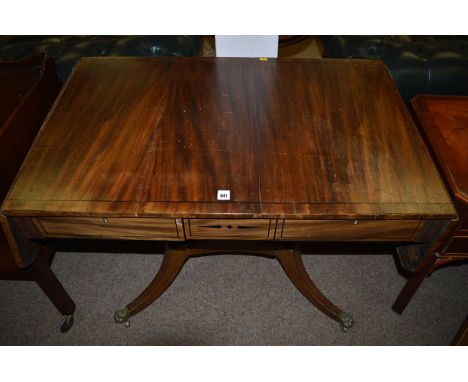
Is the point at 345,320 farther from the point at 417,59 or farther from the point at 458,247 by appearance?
the point at 417,59

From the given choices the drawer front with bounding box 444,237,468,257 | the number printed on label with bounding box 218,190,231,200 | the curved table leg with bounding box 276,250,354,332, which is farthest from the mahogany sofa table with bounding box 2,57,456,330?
the curved table leg with bounding box 276,250,354,332

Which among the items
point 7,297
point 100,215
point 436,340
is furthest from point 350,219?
point 7,297

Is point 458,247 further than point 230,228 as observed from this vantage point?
Yes

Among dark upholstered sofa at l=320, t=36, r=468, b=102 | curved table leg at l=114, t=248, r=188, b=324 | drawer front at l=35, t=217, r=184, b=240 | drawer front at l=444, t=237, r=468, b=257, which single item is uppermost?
dark upholstered sofa at l=320, t=36, r=468, b=102

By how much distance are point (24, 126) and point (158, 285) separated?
833mm

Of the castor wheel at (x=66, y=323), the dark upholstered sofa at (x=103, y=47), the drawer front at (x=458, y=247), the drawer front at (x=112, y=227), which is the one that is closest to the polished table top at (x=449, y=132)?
the drawer front at (x=458, y=247)

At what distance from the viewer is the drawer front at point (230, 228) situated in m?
1.01

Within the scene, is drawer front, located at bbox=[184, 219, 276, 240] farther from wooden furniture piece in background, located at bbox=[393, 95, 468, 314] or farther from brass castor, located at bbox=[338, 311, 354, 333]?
brass castor, located at bbox=[338, 311, 354, 333]

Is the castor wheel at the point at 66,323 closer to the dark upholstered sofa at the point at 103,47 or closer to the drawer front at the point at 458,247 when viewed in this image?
the dark upholstered sofa at the point at 103,47

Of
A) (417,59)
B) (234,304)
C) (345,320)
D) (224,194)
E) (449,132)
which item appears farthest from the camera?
(417,59)

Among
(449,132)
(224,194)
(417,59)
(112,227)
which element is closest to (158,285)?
(112,227)

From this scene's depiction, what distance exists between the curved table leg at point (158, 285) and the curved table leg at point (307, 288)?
0.45m

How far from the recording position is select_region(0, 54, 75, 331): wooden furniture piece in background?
3.71 feet

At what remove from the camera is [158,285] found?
1.57m
